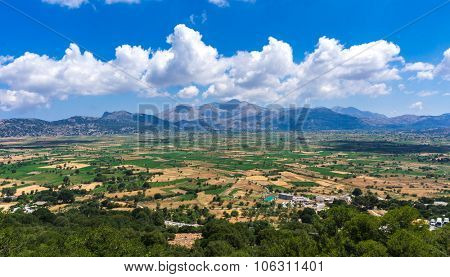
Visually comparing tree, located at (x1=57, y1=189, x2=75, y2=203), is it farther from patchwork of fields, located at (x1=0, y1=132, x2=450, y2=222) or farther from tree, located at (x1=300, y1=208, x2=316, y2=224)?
tree, located at (x1=300, y1=208, x2=316, y2=224)

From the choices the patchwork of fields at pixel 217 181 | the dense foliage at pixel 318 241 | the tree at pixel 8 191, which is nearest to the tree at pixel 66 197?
the patchwork of fields at pixel 217 181

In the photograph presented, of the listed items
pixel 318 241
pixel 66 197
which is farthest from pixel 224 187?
pixel 318 241

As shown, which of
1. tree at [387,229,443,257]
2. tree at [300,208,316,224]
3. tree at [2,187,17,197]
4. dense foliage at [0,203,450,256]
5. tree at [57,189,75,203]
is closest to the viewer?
tree at [387,229,443,257]

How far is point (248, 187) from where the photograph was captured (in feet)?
236

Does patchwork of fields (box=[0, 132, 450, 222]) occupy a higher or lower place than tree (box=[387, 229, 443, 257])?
lower

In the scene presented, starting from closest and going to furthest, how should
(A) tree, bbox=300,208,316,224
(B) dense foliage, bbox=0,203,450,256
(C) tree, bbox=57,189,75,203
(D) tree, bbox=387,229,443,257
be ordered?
(D) tree, bbox=387,229,443,257
(B) dense foliage, bbox=0,203,450,256
(A) tree, bbox=300,208,316,224
(C) tree, bbox=57,189,75,203

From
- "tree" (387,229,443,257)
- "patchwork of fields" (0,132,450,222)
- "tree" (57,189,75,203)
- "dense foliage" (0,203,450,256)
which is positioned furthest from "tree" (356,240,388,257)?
"tree" (57,189,75,203)

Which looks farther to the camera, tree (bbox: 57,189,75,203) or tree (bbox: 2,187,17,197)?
tree (bbox: 2,187,17,197)

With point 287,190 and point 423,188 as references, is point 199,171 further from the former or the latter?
point 423,188

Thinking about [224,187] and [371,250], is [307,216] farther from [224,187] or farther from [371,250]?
[371,250]

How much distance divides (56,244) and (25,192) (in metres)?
52.1

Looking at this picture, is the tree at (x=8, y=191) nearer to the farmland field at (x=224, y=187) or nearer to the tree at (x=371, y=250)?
the farmland field at (x=224, y=187)

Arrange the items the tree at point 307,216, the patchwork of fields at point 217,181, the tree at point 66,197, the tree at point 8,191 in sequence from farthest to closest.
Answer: the tree at point 8,191
the tree at point 66,197
the patchwork of fields at point 217,181
the tree at point 307,216

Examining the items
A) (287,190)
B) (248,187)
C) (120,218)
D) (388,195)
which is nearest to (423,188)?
(388,195)
